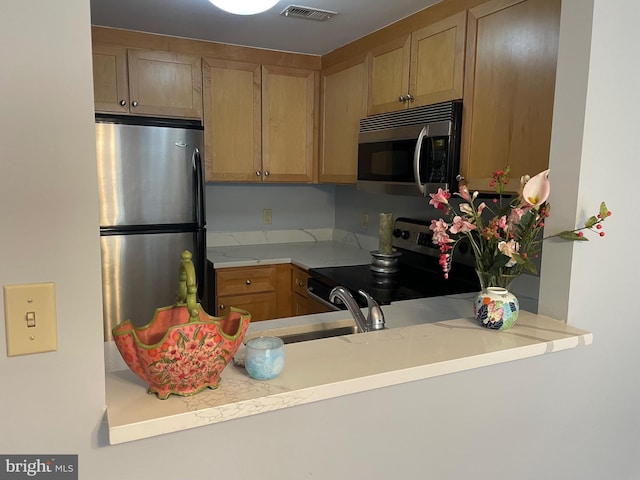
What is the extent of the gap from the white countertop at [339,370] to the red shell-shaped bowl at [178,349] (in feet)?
0.11

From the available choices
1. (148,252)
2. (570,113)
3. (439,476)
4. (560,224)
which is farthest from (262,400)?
(148,252)

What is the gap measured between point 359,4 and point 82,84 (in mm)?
1848

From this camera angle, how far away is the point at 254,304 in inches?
122

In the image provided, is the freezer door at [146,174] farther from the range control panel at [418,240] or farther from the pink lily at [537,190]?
the pink lily at [537,190]

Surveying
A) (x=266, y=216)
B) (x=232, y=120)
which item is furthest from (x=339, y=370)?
(x=266, y=216)

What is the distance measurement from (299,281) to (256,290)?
0.93 ft

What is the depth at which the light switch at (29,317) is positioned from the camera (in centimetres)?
75

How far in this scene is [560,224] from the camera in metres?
1.34

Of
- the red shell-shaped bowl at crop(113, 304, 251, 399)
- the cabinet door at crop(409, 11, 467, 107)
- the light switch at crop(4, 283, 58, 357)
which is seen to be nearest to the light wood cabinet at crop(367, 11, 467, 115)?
the cabinet door at crop(409, 11, 467, 107)

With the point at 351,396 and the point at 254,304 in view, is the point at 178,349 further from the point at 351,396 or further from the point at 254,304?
the point at 254,304

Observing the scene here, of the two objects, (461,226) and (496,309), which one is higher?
(461,226)

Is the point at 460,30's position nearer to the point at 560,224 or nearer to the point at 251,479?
the point at 560,224

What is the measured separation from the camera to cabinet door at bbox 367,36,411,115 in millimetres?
2486

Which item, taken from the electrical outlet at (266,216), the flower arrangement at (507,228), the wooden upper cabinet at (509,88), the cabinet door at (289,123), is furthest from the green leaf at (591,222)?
the electrical outlet at (266,216)
